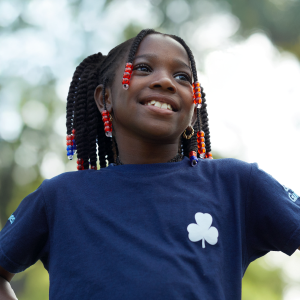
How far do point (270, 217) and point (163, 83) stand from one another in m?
0.79

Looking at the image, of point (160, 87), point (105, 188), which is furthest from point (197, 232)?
point (160, 87)

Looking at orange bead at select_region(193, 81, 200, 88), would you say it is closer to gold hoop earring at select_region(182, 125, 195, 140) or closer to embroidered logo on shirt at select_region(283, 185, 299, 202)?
gold hoop earring at select_region(182, 125, 195, 140)

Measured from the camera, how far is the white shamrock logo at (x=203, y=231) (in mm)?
1517

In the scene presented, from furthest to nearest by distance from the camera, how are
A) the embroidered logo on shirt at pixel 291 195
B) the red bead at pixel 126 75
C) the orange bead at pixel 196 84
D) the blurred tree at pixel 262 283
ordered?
the blurred tree at pixel 262 283 < the orange bead at pixel 196 84 < the red bead at pixel 126 75 < the embroidered logo on shirt at pixel 291 195

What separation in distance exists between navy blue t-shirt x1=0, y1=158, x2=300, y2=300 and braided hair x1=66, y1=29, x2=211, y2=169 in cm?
33

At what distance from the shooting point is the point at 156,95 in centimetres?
184

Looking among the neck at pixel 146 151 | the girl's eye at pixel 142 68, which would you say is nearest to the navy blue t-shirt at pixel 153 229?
the neck at pixel 146 151

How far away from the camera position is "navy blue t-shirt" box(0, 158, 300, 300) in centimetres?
144

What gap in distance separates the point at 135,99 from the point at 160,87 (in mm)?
138

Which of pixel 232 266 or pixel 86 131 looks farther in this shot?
pixel 86 131

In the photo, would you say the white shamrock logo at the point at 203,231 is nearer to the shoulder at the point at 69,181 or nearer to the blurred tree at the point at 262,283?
the shoulder at the point at 69,181

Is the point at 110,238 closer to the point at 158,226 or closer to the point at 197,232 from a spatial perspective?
the point at 158,226

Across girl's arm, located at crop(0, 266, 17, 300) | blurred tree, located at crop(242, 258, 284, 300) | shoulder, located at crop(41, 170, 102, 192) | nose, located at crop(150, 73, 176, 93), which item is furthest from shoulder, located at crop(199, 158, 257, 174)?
blurred tree, located at crop(242, 258, 284, 300)

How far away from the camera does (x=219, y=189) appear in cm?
168
